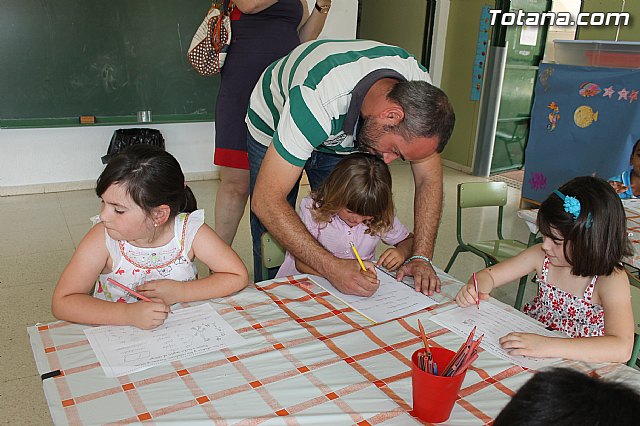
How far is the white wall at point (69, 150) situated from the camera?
4145 millimetres

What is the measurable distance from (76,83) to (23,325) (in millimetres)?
2312

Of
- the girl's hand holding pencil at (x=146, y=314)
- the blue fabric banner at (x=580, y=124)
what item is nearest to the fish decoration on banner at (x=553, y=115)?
the blue fabric banner at (x=580, y=124)

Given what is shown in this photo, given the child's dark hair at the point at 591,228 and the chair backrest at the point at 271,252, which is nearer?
the child's dark hair at the point at 591,228

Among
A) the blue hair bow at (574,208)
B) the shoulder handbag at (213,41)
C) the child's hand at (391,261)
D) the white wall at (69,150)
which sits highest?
the shoulder handbag at (213,41)

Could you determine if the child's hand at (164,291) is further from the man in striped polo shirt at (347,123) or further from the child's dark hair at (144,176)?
the man in striped polo shirt at (347,123)

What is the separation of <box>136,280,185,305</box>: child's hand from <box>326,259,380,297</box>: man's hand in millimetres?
392

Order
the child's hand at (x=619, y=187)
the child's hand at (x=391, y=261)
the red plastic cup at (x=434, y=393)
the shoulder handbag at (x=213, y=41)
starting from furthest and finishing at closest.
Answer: the child's hand at (x=619, y=187)
the shoulder handbag at (x=213, y=41)
the child's hand at (x=391, y=261)
the red plastic cup at (x=434, y=393)

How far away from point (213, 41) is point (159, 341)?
5.08 feet

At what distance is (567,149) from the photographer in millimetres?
3973

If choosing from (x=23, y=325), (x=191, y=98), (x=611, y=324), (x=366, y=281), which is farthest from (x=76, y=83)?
(x=611, y=324)

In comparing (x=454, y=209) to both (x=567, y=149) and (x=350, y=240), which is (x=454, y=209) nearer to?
(x=567, y=149)

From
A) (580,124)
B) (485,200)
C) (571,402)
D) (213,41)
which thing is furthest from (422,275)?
(580,124)

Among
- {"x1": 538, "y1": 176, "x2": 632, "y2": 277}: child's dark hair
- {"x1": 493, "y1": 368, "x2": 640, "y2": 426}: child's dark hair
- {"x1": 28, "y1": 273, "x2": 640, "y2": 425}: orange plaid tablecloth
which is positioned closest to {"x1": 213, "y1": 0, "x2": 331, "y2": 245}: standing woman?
{"x1": 28, "y1": 273, "x2": 640, "y2": 425}: orange plaid tablecloth

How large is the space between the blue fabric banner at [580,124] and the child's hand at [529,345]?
10.1ft
